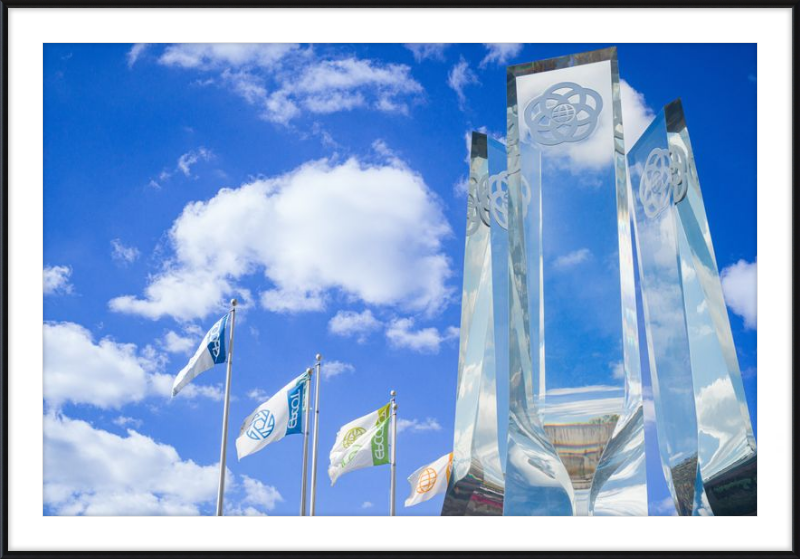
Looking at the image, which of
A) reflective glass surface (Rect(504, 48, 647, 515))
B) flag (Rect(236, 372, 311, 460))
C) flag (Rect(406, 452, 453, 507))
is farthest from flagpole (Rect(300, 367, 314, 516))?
reflective glass surface (Rect(504, 48, 647, 515))

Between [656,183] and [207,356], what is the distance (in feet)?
26.3

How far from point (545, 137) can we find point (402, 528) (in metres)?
7.04

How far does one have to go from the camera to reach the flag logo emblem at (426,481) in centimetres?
1841

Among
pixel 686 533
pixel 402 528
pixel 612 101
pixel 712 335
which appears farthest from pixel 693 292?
pixel 402 528

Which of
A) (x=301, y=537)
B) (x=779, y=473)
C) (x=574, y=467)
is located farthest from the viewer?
(x=574, y=467)

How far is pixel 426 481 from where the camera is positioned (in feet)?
60.7

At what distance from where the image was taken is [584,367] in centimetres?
1376

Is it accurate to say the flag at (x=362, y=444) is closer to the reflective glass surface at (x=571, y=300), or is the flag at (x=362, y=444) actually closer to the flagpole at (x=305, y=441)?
the flagpole at (x=305, y=441)

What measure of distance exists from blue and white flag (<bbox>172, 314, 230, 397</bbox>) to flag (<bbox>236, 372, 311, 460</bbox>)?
1.15 metres

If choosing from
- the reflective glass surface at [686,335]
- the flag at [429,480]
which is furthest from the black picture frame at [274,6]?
the flag at [429,480]

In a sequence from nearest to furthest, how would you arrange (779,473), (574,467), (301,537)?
1. (301,537)
2. (779,473)
3. (574,467)

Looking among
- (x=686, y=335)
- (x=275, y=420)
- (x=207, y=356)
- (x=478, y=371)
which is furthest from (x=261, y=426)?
(x=686, y=335)

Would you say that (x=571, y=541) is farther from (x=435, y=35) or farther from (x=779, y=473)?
(x=435, y=35)

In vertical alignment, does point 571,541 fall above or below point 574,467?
below
